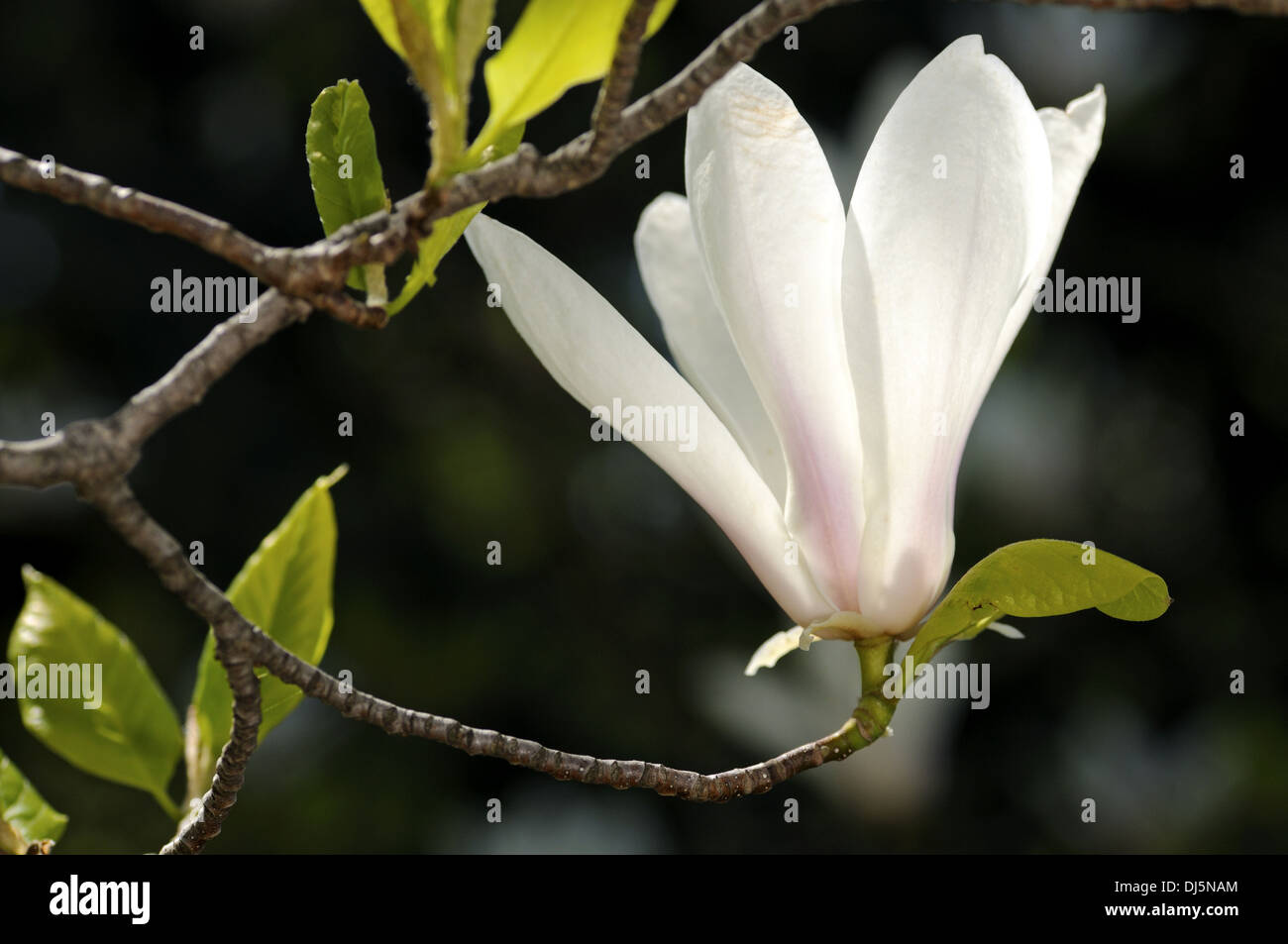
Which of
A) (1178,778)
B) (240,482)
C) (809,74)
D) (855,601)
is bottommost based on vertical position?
(1178,778)

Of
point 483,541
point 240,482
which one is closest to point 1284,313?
point 483,541

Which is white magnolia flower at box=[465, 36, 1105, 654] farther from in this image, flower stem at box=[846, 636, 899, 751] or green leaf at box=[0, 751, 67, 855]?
green leaf at box=[0, 751, 67, 855]

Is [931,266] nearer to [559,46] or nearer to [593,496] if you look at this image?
[559,46]

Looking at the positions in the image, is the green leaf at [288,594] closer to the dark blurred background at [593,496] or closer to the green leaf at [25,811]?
the green leaf at [25,811]

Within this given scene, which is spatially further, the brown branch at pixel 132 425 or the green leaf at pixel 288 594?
the green leaf at pixel 288 594

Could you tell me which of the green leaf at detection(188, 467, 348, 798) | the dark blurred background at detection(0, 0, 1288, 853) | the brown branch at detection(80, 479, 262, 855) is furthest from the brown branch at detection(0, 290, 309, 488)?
the dark blurred background at detection(0, 0, 1288, 853)

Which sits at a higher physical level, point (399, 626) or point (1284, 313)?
point (1284, 313)

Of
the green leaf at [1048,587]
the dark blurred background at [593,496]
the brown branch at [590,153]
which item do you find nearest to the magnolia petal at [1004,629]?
the green leaf at [1048,587]
